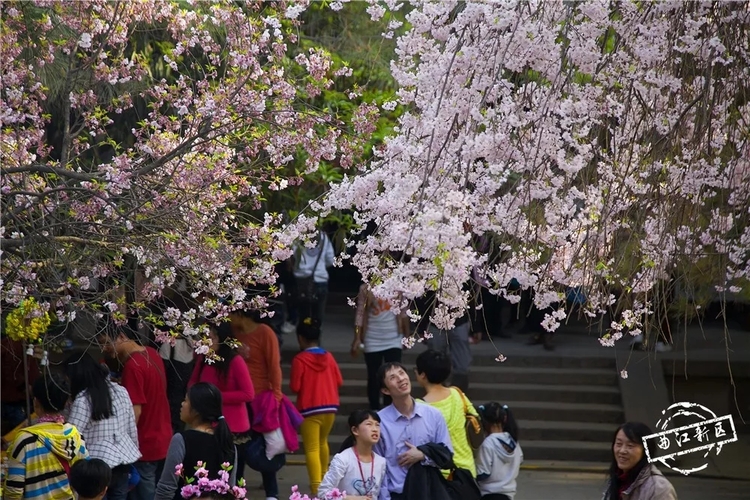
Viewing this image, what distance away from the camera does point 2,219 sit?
5148mm

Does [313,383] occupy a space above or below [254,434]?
above

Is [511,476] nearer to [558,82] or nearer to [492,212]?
[492,212]

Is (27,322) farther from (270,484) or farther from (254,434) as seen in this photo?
(270,484)

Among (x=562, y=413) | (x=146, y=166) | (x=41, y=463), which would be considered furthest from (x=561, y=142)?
(x=562, y=413)

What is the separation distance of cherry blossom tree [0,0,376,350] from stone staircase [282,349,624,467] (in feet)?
16.3

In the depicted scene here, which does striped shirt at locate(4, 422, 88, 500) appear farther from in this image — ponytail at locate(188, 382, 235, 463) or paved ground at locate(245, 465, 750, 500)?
paved ground at locate(245, 465, 750, 500)

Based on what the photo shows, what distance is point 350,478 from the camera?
609 cm

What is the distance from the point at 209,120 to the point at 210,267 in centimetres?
82

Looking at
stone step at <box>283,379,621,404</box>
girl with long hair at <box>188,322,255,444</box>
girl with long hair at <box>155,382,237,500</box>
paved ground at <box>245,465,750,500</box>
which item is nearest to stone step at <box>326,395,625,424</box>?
stone step at <box>283,379,621,404</box>

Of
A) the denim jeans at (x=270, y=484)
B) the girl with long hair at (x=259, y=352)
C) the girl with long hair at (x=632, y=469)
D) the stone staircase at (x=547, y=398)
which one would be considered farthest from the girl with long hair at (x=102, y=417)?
the stone staircase at (x=547, y=398)

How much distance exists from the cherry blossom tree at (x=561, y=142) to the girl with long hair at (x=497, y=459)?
183 centimetres

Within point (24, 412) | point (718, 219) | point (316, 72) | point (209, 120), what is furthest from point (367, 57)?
point (718, 219)

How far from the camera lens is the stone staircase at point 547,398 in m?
10.7

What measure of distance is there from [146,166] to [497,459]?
2903 millimetres
